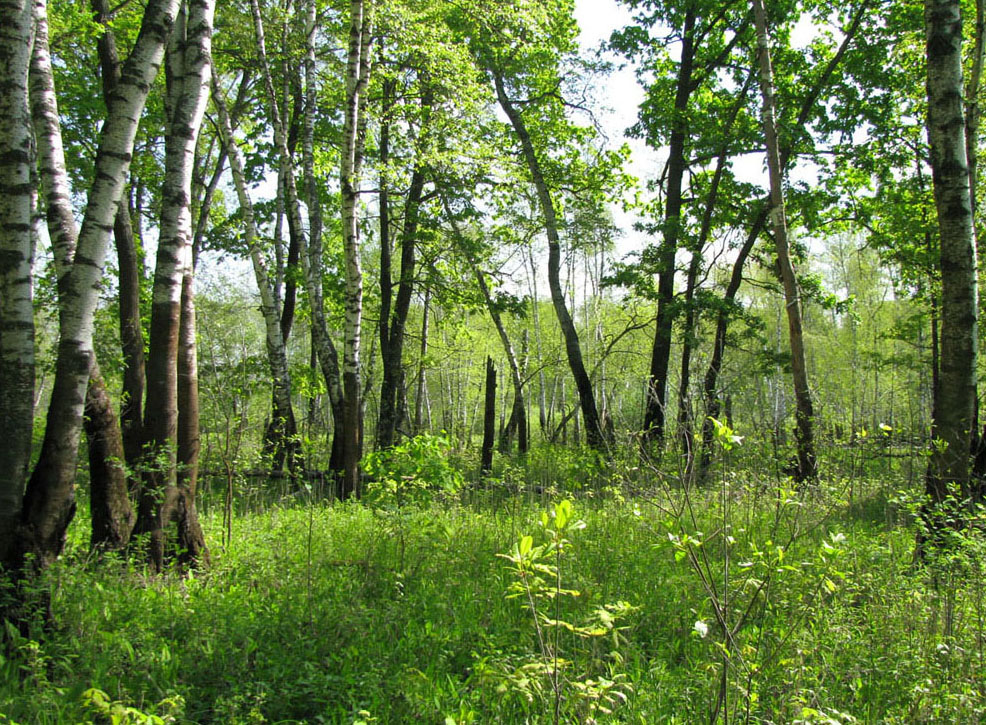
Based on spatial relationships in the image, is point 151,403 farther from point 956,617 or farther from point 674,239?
point 674,239

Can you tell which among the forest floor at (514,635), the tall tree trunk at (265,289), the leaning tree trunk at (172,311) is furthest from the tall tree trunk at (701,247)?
the leaning tree trunk at (172,311)

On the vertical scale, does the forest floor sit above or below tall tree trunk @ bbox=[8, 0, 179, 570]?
below

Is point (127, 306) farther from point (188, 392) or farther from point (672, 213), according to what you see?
point (672, 213)

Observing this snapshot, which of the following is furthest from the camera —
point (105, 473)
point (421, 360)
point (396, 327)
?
point (421, 360)

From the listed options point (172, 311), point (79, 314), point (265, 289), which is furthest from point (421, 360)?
point (79, 314)

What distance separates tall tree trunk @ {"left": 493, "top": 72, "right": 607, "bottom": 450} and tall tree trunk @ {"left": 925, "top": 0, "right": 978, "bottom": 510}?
7.29 meters

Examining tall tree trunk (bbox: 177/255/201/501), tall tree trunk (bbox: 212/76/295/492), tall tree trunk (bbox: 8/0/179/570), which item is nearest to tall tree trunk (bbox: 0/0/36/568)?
tall tree trunk (bbox: 8/0/179/570)

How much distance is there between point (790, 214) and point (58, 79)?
15.1 meters

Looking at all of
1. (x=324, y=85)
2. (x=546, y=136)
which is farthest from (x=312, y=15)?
(x=546, y=136)

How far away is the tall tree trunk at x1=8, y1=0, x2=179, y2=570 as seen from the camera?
3588 millimetres

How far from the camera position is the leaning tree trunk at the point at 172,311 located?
449 centimetres

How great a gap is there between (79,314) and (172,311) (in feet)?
2.93

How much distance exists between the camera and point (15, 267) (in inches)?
144

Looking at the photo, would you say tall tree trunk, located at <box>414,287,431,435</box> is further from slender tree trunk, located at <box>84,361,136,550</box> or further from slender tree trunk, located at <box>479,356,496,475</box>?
slender tree trunk, located at <box>84,361,136,550</box>
